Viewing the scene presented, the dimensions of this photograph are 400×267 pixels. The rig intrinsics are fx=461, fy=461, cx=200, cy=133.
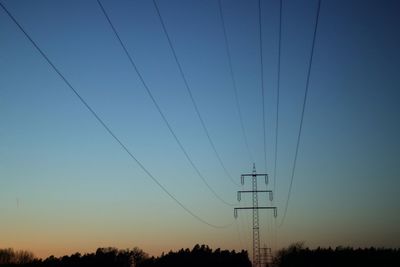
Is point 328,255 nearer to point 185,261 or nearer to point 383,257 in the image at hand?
point 383,257

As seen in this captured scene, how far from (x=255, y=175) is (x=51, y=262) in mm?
29988

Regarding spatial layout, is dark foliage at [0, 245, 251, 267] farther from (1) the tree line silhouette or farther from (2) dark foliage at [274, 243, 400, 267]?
(2) dark foliage at [274, 243, 400, 267]

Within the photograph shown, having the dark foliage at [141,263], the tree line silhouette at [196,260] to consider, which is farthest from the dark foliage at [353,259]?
the dark foliage at [141,263]

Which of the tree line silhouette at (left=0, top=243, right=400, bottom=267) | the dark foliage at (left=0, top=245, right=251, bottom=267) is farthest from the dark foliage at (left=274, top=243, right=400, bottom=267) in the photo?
the dark foliage at (left=0, top=245, right=251, bottom=267)

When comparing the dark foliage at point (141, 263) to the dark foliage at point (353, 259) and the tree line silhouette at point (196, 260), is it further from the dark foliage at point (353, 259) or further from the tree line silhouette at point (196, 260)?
the dark foliage at point (353, 259)

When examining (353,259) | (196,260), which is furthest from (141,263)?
(353,259)

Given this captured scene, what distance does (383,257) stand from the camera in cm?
7500

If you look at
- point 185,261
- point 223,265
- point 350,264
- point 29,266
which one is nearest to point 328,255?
point 350,264

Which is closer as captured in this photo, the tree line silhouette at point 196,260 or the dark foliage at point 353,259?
the tree line silhouette at point 196,260

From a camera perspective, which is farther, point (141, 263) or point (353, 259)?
point (353, 259)

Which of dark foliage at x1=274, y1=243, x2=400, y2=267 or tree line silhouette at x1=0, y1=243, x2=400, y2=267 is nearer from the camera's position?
tree line silhouette at x1=0, y1=243, x2=400, y2=267

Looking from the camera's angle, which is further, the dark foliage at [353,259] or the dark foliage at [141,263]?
the dark foliage at [353,259]

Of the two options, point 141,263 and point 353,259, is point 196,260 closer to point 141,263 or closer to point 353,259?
point 141,263

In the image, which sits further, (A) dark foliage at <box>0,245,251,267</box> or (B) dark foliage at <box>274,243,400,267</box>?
(B) dark foliage at <box>274,243,400,267</box>
